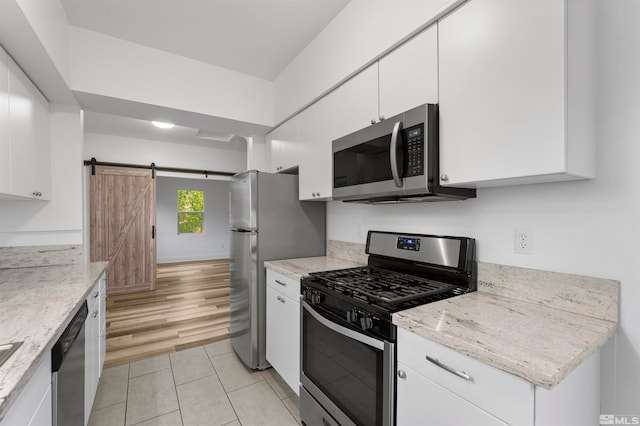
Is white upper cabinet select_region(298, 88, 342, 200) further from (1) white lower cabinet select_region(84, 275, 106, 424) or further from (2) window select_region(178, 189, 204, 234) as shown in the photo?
(2) window select_region(178, 189, 204, 234)

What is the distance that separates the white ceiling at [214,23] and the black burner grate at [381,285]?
1795 millimetres

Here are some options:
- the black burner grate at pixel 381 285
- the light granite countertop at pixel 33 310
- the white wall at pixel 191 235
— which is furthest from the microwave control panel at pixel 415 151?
the white wall at pixel 191 235

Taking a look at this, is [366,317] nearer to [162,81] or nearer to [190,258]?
[162,81]

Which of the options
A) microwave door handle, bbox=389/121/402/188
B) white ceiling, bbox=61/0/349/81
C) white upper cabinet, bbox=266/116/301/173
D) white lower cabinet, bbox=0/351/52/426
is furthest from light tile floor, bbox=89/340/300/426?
white ceiling, bbox=61/0/349/81

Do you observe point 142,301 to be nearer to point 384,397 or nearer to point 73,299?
point 73,299

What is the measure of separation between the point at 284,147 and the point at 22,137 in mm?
1811

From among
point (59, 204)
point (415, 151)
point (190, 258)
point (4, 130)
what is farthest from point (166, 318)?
point (190, 258)

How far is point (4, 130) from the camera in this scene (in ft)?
4.95

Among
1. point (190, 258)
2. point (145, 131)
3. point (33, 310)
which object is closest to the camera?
point (33, 310)

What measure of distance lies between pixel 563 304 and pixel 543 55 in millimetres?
964

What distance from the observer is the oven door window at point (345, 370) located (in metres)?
1.23

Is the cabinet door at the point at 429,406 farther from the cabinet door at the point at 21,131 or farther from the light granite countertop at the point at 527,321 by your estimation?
the cabinet door at the point at 21,131

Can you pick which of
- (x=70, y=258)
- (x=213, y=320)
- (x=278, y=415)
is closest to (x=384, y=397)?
(x=278, y=415)

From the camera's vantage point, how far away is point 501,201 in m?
1.41
